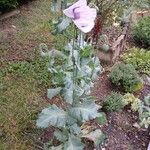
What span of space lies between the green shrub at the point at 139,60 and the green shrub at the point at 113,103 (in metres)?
1.26

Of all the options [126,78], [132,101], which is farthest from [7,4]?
[132,101]

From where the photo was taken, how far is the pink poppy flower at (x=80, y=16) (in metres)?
3.27

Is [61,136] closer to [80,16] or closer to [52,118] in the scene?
[52,118]

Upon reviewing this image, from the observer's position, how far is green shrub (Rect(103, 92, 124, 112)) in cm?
505

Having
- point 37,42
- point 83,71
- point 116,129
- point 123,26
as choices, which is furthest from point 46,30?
point 83,71

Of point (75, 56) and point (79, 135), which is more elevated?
point (75, 56)

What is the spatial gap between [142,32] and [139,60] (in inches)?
27.4

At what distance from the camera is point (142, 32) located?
Result: 22.5ft

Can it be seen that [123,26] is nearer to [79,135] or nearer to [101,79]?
[101,79]

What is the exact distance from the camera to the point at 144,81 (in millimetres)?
6125

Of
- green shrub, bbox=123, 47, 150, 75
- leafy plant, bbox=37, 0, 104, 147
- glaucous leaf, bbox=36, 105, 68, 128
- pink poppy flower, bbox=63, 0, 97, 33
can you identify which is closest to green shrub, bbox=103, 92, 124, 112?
leafy plant, bbox=37, 0, 104, 147

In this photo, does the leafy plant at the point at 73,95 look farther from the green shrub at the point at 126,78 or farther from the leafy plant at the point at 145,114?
the green shrub at the point at 126,78

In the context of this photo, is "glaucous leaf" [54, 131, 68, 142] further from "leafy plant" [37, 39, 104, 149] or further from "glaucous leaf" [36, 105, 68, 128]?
"glaucous leaf" [36, 105, 68, 128]

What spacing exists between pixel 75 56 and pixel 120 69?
6.58ft
